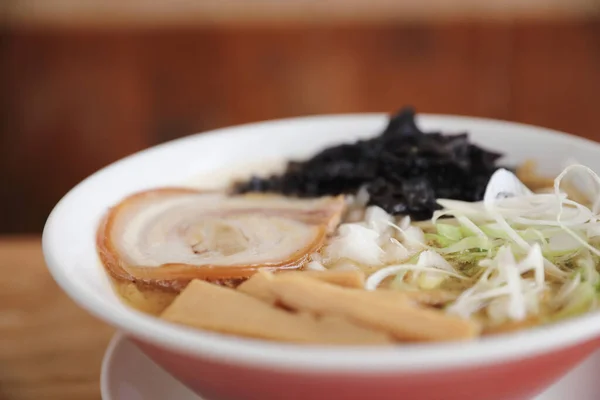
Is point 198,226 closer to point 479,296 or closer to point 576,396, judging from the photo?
point 479,296

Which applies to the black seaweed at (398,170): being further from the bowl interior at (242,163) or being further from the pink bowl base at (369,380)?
the pink bowl base at (369,380)

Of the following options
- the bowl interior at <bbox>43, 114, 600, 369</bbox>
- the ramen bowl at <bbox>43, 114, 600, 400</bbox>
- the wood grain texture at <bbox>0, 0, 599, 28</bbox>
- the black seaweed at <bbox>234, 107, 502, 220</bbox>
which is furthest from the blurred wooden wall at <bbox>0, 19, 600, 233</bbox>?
the ramen bowl at <bbox>43, 114, 600, 400</bbox>

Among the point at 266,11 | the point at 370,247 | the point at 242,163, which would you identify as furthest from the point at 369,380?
the point at 266,11

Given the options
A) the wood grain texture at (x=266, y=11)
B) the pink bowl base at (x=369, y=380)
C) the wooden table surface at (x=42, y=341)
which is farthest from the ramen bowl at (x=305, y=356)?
the wood grain texture at (x=266, y=11)

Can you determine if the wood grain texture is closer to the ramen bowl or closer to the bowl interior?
the bowl interior

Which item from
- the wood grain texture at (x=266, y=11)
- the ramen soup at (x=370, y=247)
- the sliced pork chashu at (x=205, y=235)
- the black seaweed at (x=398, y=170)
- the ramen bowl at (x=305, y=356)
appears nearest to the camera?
the ramen bowl at (x=305, y=356)
